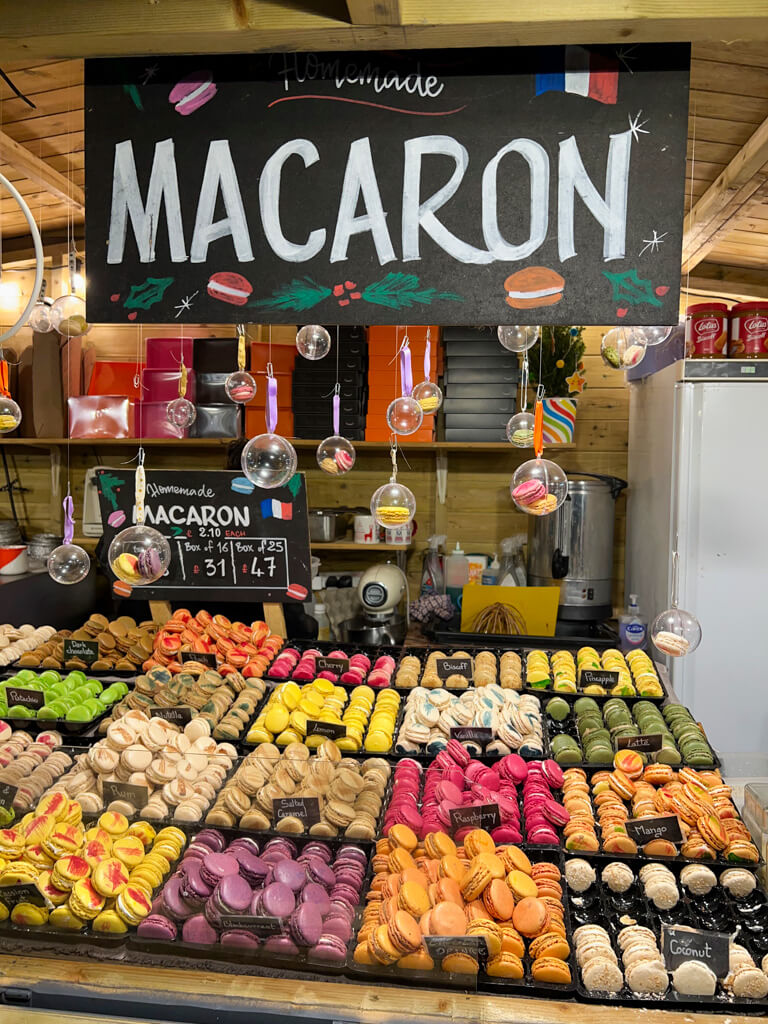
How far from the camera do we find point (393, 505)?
2.32 m

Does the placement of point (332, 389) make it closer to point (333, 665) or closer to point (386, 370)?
point (386, 370)

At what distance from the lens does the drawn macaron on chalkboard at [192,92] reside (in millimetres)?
1817

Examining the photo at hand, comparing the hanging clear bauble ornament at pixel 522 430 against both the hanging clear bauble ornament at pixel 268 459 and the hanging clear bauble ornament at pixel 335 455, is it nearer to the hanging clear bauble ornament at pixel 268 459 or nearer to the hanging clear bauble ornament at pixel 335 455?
the hanging clear bauble ornament at pixel 335 455

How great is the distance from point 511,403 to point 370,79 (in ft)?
9.48

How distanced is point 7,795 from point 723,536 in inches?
122

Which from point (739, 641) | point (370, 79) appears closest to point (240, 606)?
point (739, 641)

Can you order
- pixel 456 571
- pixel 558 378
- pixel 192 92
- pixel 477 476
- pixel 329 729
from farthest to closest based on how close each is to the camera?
pixel 477 476
pixel 456 571
pixel 558 378
pixel 329 729
pixel 192 92

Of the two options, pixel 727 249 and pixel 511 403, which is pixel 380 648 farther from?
pixel 727 249

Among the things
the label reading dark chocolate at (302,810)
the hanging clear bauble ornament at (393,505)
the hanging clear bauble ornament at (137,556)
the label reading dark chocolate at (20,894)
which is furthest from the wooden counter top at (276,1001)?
the hanging clear bauble ornament at (393,505)

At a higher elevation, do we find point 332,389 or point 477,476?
point 332,389

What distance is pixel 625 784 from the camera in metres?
2.25

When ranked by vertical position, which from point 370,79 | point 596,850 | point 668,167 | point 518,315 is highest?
point 370,79

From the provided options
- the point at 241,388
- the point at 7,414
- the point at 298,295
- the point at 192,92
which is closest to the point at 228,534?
the point at 241,388

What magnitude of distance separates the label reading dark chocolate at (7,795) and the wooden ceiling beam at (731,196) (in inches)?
120
